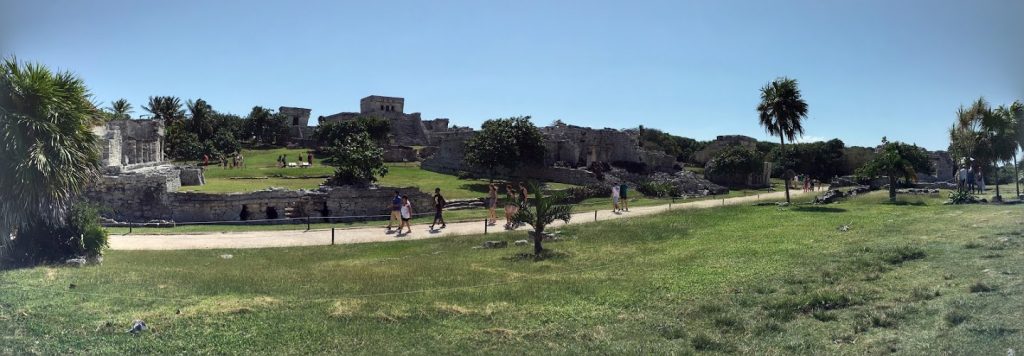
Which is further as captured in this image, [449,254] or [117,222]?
[117,222]

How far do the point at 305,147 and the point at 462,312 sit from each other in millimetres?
68114

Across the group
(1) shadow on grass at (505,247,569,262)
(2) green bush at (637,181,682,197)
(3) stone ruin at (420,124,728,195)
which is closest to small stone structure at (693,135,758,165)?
(3) stone ruin at (420,124,728,195)

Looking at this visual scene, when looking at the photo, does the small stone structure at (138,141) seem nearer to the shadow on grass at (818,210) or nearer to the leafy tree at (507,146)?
the leafy tree at (507,146)

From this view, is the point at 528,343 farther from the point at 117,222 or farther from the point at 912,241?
the point at 117,222

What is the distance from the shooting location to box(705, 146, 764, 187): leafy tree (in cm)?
4712

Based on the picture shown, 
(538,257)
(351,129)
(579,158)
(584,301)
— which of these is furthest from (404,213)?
(351,129)

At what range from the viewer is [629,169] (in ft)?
165

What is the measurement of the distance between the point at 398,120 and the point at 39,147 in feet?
239

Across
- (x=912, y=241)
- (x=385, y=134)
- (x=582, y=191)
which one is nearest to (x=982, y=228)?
(x=912, y=241)

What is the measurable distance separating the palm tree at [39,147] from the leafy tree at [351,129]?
156 ft

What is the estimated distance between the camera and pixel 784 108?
2509 centimetres

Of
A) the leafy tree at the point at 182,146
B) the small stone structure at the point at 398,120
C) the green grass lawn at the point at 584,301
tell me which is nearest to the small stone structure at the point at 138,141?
the leafy tree at the point at 182,146

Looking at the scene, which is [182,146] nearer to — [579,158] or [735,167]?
[579,158]

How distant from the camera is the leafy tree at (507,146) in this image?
41.0m
